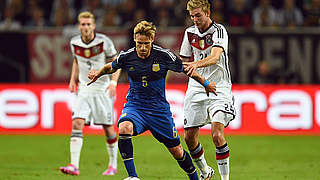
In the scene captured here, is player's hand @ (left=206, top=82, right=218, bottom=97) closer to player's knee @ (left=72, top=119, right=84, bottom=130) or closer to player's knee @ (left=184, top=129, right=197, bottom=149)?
player's knee @ (left=184, top=129, right=197, bottom=149)

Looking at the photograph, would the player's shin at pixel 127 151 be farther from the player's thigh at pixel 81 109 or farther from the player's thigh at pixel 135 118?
the player's thigh at pixel 81 109

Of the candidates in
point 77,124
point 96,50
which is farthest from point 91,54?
point 77,124

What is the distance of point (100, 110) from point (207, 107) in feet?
8.45

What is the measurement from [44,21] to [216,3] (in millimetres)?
4851

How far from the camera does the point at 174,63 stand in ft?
25.7

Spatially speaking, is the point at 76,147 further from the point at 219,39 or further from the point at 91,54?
the point at 219,39

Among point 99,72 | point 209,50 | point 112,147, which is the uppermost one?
point 209,50

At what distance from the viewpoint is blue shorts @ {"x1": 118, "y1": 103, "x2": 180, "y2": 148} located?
25.4 feet

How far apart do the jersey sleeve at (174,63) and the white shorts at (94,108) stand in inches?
107

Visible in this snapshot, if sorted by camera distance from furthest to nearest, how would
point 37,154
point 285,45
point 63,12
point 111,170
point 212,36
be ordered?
point 63,12
point 285,45
point 37,154
point 111,170
point 212,36

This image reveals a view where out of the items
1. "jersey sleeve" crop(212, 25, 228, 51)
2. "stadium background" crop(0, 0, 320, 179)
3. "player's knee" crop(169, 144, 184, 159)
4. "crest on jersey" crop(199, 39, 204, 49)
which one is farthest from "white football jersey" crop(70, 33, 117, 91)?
"stadium background" crop(0, 0, 320, 179)

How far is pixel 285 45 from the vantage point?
56.1 ft

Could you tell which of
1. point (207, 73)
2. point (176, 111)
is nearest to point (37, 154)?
point (176, 111)

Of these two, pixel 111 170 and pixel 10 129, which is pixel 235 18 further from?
pixel 111 170
